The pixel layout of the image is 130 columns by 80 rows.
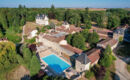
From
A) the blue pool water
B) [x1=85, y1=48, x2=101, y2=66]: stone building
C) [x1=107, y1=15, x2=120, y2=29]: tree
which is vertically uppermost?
[x1=107, y1=15, x2=120, y2=29]: tree

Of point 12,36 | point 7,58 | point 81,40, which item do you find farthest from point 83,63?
point 12,36

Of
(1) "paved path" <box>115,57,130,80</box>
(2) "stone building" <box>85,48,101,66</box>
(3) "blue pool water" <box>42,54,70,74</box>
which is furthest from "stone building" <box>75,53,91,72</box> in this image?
(1) "paved path" <box>115,57,130,80</box>

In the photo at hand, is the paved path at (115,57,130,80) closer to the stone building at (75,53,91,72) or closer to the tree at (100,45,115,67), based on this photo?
the tree at (100,45,115,67)

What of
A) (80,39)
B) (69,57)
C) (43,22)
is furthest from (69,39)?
(43,22)

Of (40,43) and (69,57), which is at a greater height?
(40,43)

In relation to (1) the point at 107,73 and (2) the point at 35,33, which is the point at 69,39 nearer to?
(1) the point at 107,73

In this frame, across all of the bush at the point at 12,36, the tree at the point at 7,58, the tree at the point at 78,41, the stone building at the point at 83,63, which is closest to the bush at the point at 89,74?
the stone building at the point at 83,63

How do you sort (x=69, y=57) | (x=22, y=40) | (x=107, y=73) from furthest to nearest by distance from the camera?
1. (x=22, y=40)
2. (x=69, y=57)
3. (x=107, y=73)
